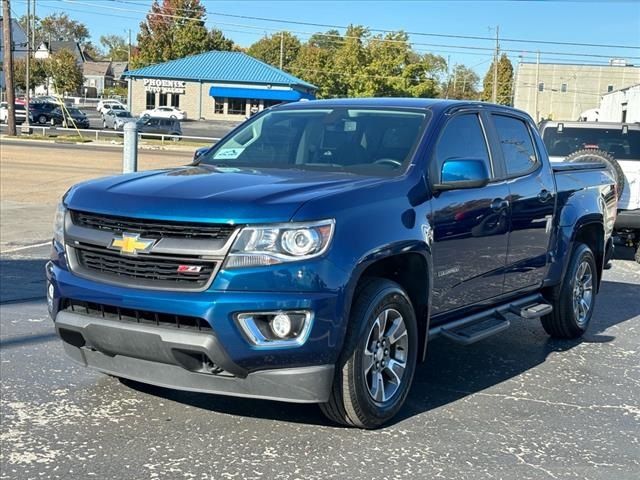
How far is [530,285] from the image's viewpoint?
626 centimetres

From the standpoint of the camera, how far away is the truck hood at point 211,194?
3961mm

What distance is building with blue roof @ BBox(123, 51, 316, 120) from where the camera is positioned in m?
70.6

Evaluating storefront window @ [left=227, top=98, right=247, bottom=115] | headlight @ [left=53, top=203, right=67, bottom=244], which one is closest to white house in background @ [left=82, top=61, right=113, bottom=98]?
storefront window @ [left=227, top=98, right=247, bottom=115]

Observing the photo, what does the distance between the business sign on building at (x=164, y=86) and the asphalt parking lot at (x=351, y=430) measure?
68665 mm

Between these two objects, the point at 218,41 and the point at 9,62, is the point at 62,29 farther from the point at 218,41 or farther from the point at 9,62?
the point at 9,62

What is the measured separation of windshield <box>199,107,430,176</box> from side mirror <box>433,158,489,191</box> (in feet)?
0.81

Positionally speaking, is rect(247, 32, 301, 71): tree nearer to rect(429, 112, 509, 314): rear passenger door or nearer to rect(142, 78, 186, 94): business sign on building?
rect(142, 78, 186, 94): business sign on building

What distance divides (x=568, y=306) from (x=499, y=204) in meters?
1.69

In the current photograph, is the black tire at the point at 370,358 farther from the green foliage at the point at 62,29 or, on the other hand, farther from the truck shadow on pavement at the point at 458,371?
the green foliage at the point at 62,29

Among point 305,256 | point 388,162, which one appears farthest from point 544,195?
point 305,256

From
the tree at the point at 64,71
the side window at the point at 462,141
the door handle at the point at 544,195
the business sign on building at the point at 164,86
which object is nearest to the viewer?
the side window at the point at 462,141

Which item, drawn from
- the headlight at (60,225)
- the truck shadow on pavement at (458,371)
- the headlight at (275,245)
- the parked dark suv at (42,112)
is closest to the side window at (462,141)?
the headlight at (275,245)

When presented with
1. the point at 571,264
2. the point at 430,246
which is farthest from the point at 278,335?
the point at 571,264

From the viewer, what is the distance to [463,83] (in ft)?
425
